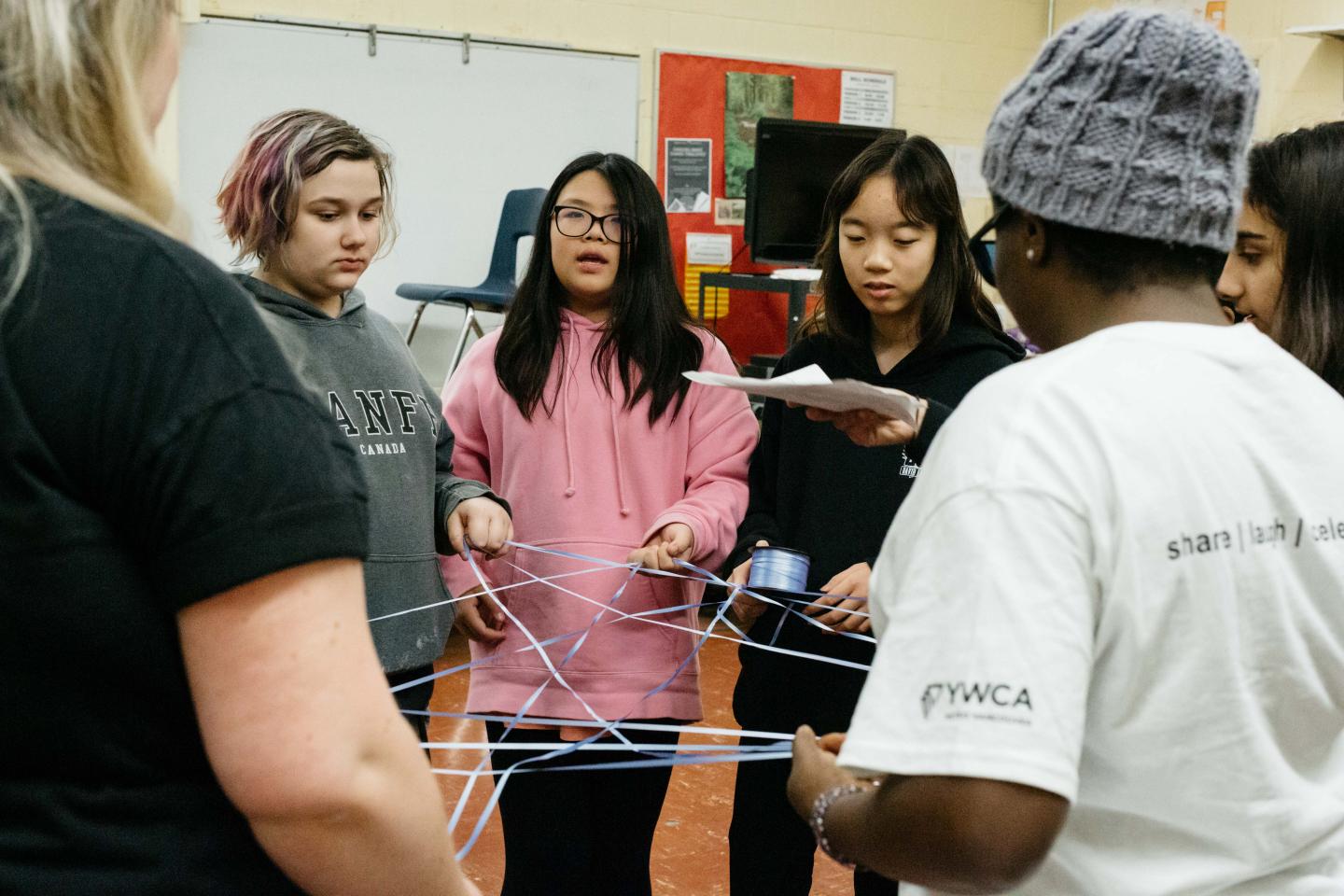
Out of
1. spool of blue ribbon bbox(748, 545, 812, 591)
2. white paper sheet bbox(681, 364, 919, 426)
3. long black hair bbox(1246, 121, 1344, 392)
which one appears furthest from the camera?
spool of blue ribbon bbox(748, 545, 812, 591)

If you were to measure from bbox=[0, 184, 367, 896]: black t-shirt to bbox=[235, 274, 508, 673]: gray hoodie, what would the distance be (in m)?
1.17

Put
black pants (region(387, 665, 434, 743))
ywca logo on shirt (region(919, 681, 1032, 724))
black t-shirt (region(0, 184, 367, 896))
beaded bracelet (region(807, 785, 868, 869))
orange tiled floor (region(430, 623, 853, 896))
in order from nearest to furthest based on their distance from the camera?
black t-shirt (region(0, 184, 367, 896)), ywca logo on shirt (region(919, 681, 1032, 724)), beaded bracelet (region(807, 785, 868, 869)), black pants (region(387, 665, 434, 743)), orange tiled floor (region(430, 623, 853, 896))

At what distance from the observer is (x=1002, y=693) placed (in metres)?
0.81

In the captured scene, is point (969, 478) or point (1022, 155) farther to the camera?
point (1022, 155)

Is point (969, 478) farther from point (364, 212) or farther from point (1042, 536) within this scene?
point (364, 212)

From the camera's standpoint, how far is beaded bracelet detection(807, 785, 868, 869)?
985 millimetres

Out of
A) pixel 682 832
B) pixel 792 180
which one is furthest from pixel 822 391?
pixel 792 180

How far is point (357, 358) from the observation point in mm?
2012

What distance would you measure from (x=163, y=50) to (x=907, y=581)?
0.59m

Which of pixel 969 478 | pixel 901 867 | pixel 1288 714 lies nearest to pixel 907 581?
pixel 969 478

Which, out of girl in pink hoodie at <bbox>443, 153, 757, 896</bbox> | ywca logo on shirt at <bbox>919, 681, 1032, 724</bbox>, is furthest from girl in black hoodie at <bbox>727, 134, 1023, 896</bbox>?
ywca logo on shirt at <bbox>919, 681, 1032, 724</bbox>

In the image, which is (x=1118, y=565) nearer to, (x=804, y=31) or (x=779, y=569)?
(x=779, y=569)

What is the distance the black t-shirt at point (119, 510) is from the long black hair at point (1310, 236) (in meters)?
1.26

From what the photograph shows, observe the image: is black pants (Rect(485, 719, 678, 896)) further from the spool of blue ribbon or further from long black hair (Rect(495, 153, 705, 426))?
long black hair (Rect(495, 153, 705, 426))
